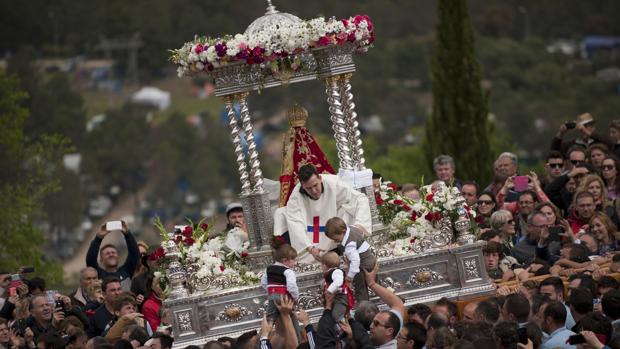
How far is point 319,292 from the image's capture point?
19.3 metres

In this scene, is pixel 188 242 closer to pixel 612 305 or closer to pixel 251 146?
pixel 251 146

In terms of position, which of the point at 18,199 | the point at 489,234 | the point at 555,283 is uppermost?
the point at 18,199

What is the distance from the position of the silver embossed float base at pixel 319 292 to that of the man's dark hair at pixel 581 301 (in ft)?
12.1

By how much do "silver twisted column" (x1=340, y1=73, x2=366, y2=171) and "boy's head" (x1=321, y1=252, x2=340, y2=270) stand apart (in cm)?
352

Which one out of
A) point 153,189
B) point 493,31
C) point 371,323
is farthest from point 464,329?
point 493,31

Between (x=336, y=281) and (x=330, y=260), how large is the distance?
0.45 metres

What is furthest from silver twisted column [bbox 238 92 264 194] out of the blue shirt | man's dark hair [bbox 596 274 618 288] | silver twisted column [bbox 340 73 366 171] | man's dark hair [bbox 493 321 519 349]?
man's dark hair [bbox 493 321 519 349]

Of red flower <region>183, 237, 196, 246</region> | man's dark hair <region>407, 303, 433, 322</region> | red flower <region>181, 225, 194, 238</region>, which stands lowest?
man's dark hair <region>407, 303, 433, 322</region>

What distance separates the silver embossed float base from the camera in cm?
1909

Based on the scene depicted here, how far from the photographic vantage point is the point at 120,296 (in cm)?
1911

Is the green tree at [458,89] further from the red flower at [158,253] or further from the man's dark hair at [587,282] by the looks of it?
the man's dark hair at [587,282]

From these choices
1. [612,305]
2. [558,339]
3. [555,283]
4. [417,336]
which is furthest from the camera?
[555,283]

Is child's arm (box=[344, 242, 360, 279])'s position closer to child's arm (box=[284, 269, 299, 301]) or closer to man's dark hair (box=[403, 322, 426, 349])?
child's arm (box=[284, 269, 299, 301])

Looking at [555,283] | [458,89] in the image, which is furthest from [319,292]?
[458,89]
